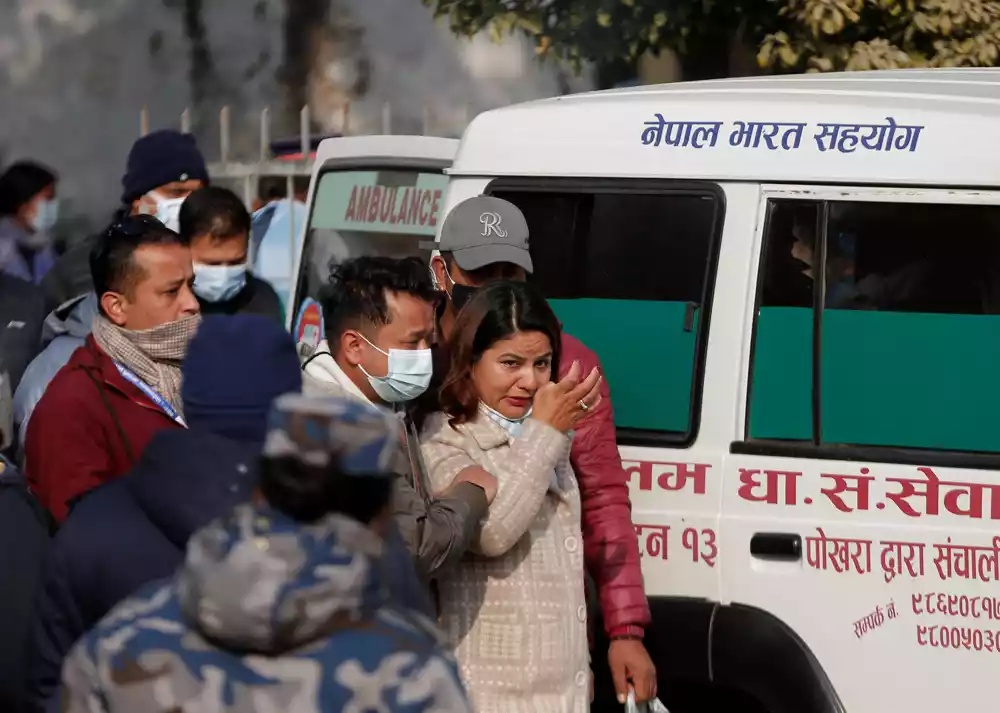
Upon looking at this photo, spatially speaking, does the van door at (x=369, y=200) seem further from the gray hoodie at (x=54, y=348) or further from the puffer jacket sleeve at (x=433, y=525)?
the puffer jacket sleeve at (x=433, y=525)

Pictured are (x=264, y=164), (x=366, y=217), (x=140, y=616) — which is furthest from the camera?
(x=264, y=164)

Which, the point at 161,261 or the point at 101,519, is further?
the point at 161,261

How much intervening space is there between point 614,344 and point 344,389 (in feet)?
3.64

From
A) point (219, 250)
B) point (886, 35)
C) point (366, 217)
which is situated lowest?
point (219, 250)

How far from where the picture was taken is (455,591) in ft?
12.0

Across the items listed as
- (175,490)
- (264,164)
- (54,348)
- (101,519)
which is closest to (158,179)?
(54,348)

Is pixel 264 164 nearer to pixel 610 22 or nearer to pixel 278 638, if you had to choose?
pixel 610 22

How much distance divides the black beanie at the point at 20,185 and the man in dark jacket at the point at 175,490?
5.09m

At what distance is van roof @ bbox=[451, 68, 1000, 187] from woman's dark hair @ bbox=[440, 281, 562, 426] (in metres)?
0.76

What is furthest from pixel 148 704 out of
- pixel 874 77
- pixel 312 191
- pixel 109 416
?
pixel 312 191

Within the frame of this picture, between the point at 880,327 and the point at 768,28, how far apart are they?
16.4ft

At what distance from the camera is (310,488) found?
2.06 m

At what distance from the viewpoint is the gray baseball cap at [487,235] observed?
4.08 metres

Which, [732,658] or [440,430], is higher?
[440,430]
